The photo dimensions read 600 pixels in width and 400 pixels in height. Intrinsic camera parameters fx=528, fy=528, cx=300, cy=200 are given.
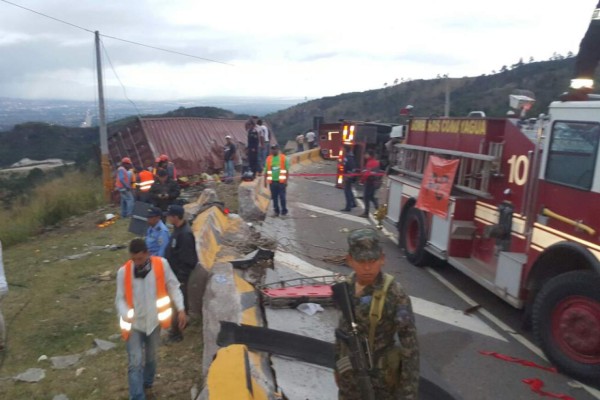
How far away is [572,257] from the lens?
5.57 m

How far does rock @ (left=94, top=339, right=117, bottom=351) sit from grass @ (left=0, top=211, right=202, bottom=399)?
0.26 feet

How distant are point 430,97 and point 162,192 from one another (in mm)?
66565

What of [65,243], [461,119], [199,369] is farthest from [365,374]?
[65,243]

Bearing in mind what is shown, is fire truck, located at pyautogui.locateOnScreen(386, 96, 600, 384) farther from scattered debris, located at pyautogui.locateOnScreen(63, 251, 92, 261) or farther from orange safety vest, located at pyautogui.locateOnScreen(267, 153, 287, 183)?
scattered debris, located at pyautogui.locateOnScreen(63, 251, 92, 261)

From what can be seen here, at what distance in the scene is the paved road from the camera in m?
5.27

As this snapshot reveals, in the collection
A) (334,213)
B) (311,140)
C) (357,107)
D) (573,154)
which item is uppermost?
(573,154)

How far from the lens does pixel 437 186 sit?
28.0 ft

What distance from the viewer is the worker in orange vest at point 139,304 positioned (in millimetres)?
4672

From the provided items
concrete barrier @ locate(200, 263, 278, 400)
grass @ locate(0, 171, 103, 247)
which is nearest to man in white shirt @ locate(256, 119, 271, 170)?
grass @ locate(0, 171, 103, 247)

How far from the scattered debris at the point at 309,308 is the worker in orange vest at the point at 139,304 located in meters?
2.12

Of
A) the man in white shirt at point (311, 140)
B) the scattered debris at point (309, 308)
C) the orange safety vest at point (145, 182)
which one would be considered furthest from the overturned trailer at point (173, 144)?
the scattered debris at point (309, 308)

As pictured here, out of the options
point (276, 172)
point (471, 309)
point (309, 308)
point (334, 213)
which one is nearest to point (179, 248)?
point (309, 308)

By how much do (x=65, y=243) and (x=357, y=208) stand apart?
757cm

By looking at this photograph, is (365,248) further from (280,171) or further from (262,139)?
(262,139)
